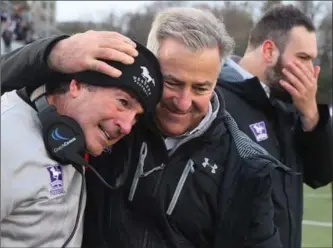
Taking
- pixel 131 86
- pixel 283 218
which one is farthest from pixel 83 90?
pixel 283 218

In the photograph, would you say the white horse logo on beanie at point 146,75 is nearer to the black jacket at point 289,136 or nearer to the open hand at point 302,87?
the black jacket at point 289,136

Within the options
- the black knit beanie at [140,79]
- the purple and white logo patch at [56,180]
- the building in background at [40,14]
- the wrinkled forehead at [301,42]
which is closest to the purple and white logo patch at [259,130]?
the wrinkled forehead at [301,42]

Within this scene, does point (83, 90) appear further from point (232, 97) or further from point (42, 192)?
point (232, 97)

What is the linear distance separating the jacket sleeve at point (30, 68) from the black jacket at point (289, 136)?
1004mm

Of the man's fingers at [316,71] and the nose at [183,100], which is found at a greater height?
the nose at [183,100]

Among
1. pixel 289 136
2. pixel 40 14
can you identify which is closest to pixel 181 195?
pixel 289 136

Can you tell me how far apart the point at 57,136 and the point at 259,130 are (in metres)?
1.22

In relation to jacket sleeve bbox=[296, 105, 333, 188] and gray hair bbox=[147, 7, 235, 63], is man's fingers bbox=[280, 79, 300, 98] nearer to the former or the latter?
jacket sleeve bbox=[296, 105, 333, 188]

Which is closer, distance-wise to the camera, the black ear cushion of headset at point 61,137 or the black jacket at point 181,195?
the black ear cushion of headset at point 61,137

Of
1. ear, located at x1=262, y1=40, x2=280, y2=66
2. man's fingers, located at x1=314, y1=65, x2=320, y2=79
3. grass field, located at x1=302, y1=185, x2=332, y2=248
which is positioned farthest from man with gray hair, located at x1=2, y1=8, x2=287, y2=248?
grass field, located at x1=302, y1=185, x2=332, y2=248

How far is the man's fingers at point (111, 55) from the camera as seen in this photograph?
130cm

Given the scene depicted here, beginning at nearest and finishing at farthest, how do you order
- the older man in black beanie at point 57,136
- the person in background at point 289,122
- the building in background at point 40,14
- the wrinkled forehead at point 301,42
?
the older man in black beanie at point 57,136 < the person in background at point 289,122 < the wrinkled forehead at point 301,42 < the building in background at point 40,14

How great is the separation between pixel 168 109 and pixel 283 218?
0.85 metres

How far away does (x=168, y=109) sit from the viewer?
5.08 ft
